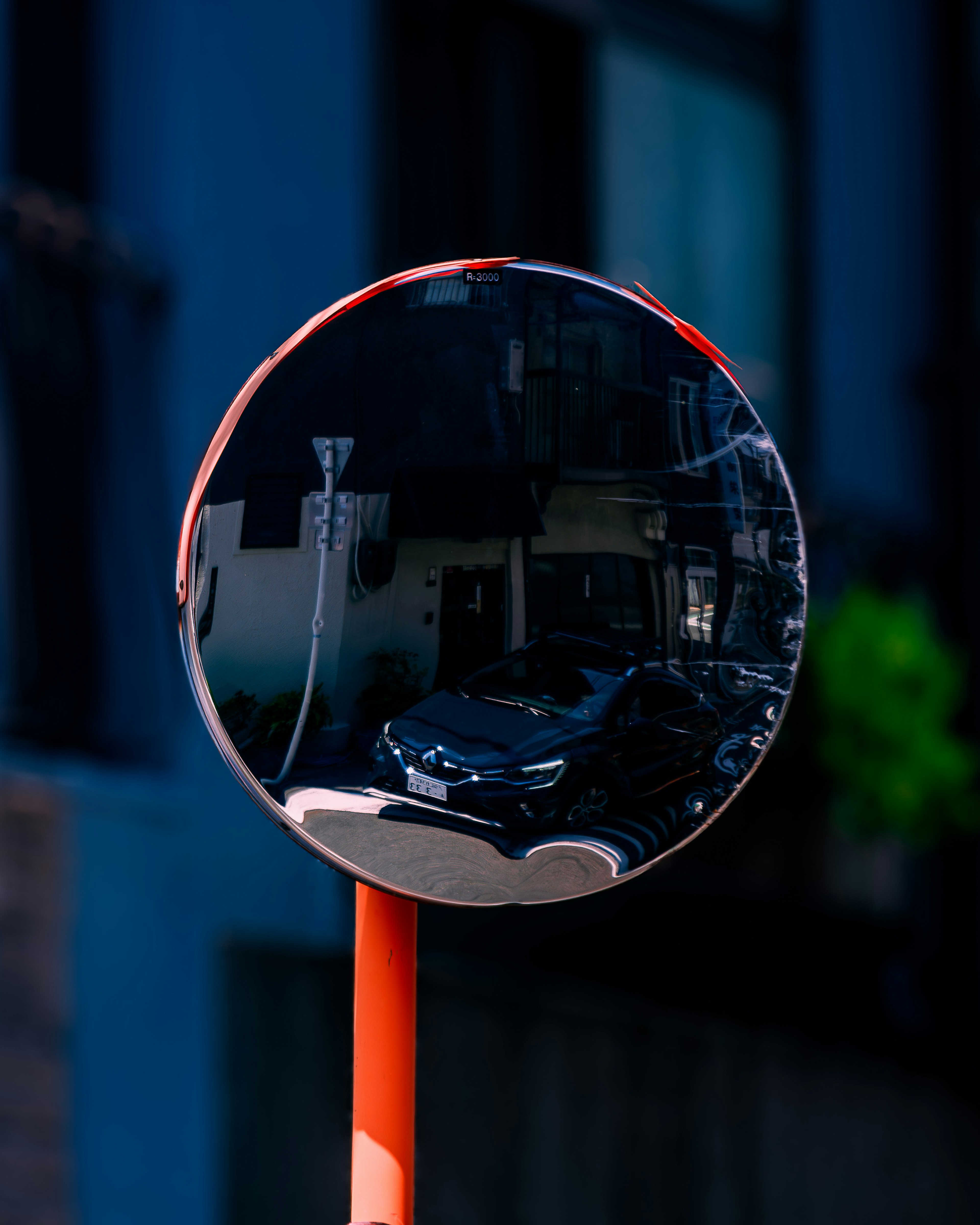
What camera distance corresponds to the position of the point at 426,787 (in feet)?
1.52

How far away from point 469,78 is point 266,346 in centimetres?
88

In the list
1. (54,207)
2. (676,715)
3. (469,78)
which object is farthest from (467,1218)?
(469,78)

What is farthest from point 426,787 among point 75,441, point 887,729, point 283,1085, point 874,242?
point 874,242

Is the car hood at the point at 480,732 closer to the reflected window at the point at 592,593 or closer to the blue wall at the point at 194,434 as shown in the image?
the reflected window at the point at 592,593

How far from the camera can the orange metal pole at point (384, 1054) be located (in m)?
0.51

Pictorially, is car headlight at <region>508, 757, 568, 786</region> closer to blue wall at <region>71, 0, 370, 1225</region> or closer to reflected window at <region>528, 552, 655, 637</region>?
reflected window at <region>528, 552, 655, 637</region>

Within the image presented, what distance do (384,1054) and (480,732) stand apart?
6.8 inches

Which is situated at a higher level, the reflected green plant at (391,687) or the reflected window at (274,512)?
the reflected window at (274,512)

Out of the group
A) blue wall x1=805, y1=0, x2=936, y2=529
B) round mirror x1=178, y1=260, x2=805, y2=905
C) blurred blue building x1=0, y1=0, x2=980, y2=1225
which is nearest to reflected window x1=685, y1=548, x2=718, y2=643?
round mirror x1=178, y1=260, x2=805, y2=905

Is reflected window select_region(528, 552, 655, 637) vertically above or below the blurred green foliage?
above

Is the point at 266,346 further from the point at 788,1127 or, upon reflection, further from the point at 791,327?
the point at 788,1127

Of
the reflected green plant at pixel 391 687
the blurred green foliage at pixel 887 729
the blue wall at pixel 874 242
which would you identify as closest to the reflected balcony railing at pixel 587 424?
the reflected green plant at pixel 391 687

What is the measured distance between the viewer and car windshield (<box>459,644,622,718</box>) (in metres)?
0.46

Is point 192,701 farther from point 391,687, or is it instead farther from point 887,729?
point 391,687
